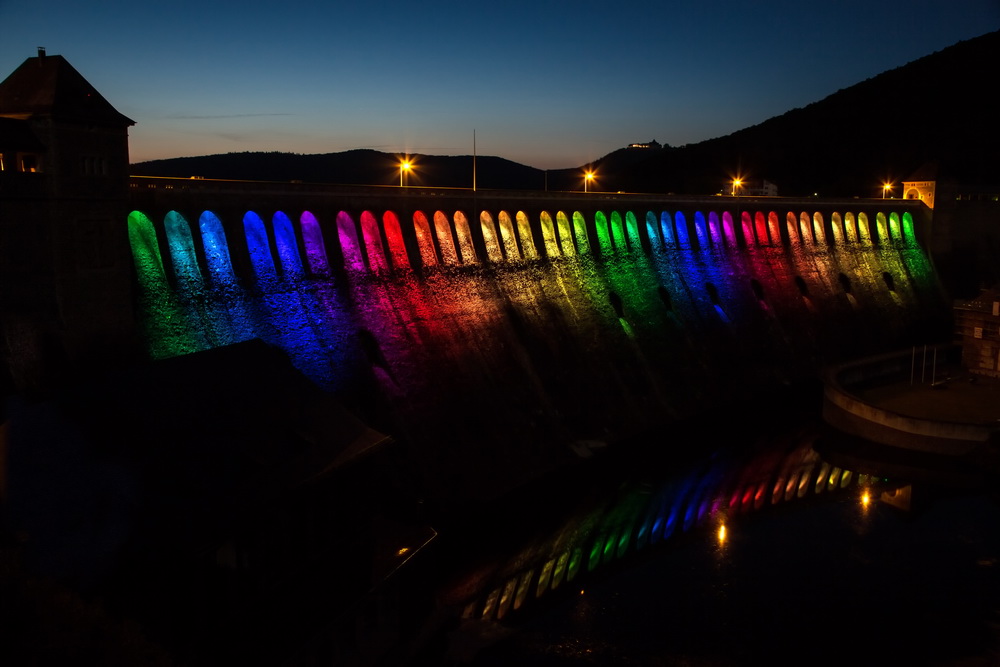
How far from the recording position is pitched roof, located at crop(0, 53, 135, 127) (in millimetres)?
18531

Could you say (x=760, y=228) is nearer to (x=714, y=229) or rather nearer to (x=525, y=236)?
(x=714, y=229)

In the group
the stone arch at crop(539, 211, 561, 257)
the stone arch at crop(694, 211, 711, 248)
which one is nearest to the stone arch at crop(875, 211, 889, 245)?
the stone arch at crop(694, 211, 711, 248)

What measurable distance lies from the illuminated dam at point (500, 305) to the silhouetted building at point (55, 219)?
5.69 feet

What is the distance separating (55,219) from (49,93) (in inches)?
117

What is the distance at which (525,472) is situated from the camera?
1043 inches

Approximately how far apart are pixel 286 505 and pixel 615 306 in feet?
74.0

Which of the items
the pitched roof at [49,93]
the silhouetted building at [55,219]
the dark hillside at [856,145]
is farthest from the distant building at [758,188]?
the pitched roof at [49,93]

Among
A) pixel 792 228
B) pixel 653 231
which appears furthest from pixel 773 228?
pixel 653 231

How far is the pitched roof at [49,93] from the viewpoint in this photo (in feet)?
60.8

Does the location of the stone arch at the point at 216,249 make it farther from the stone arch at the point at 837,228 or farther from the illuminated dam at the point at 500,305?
the stone arch at the point at 837,228

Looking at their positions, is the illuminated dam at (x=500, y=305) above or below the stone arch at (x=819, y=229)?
below

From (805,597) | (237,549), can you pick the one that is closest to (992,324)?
(805,597)

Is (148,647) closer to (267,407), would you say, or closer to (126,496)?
(126,496)

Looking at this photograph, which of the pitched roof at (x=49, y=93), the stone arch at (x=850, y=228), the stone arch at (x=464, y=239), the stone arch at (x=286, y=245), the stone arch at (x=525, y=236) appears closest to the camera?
Answer: the pitched roof at (x=49, y=93)
